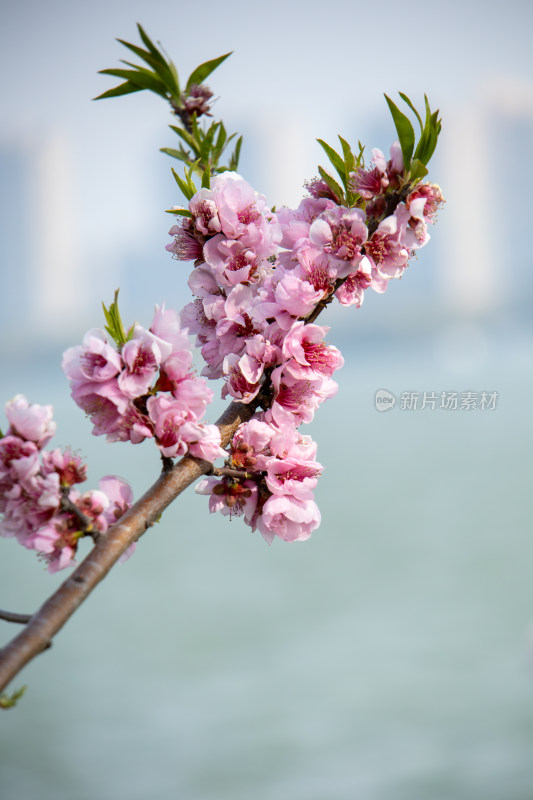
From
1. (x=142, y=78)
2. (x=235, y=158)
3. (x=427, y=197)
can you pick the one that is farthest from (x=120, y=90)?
(x=427, y=197)

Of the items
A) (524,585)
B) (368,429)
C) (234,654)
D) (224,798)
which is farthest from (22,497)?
(368,429)

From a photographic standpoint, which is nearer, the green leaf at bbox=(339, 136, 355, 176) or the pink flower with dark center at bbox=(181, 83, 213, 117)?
the green leaf at bbox=(339, 136, 355, 176)

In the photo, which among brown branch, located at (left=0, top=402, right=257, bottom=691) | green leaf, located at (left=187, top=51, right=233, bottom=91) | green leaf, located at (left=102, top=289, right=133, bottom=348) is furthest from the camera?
green leaf, located at (left=187, top=51, right=233, bottom=91)

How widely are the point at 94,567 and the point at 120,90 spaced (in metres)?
0.35

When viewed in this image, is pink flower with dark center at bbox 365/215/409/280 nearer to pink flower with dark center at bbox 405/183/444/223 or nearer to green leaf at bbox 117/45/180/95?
pink flower with dark center at bbox 405/183/444/223

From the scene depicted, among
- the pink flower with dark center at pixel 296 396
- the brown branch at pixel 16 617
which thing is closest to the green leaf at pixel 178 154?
the pink flower with dark center at pixel 296 396

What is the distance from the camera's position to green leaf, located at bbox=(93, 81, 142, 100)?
523 mm

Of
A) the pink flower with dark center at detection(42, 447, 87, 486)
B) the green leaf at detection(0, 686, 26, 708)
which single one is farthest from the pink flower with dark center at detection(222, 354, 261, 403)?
the green leaf at detection(0, 686, 26, 708)

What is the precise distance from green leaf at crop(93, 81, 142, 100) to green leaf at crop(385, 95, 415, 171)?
0.20m

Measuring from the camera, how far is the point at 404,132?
45cm

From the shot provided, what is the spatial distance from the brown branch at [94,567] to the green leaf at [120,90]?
254mm

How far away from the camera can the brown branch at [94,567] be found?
→ 0.31 metres

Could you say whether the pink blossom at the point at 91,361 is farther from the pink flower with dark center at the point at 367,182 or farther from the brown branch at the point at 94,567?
the pink flower with dark center at the point at 367,182

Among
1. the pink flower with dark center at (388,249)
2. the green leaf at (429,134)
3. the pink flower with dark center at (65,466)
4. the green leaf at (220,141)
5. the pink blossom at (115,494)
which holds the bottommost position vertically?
the pink flower with dark center at (65,466)
